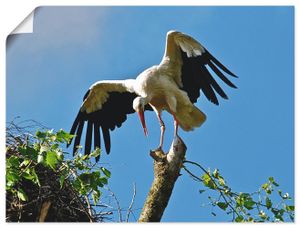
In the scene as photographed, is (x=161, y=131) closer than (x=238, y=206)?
No

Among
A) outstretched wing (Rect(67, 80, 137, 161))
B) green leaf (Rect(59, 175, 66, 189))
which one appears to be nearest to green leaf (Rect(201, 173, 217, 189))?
green leaf (Rect(59, 175, 66, 189))

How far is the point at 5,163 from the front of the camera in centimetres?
314

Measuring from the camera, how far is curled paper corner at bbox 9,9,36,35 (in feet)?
11.2

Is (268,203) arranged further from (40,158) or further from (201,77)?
(40,158)

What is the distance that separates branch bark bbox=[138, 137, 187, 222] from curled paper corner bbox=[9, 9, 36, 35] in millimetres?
871

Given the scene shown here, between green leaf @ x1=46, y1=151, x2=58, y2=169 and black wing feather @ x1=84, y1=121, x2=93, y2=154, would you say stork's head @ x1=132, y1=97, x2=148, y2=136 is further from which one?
green leaf @ x1=46, y1=151, x2=58, y2=169

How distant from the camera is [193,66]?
4.10 metres

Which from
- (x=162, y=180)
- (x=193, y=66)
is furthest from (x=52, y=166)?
(x=193, y=66)

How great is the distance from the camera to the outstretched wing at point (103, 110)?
4426 mm

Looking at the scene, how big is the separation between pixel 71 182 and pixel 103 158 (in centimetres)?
66

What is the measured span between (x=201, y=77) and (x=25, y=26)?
1.12 metres
